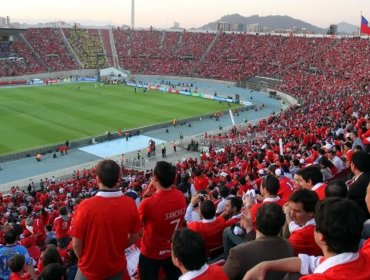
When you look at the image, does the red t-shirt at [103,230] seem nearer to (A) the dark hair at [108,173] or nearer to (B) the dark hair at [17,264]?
(A) the dark hair at [108,173]

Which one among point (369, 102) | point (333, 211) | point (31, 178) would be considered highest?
point (333, 211)

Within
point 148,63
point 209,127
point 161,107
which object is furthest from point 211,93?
point 148,63

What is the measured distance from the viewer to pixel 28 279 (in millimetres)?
5727

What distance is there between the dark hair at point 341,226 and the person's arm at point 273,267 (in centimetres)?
63

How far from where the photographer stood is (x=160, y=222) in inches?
204

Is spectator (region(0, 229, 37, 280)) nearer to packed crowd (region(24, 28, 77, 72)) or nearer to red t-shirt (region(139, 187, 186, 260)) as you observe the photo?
red t-shirt (region(139, 187, 186, 260))

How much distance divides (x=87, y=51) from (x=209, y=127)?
45409 mm

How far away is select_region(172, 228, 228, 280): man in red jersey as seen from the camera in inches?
140

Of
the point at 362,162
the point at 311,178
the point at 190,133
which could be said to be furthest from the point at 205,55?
the point at 362,162

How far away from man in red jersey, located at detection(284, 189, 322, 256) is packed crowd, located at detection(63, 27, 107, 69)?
71.6 metres

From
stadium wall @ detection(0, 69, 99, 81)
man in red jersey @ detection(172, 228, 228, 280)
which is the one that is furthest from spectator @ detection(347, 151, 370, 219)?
stadium wall @ detection(0, 69, 99, 81)

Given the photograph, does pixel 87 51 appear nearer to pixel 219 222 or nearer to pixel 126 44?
pixel 126 44

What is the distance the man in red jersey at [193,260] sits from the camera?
3553 millimetres

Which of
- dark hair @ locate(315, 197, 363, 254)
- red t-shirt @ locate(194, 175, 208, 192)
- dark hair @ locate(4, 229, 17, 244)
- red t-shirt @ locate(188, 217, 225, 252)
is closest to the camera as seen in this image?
dark hair @ locate(315, 197, 363, 254)
